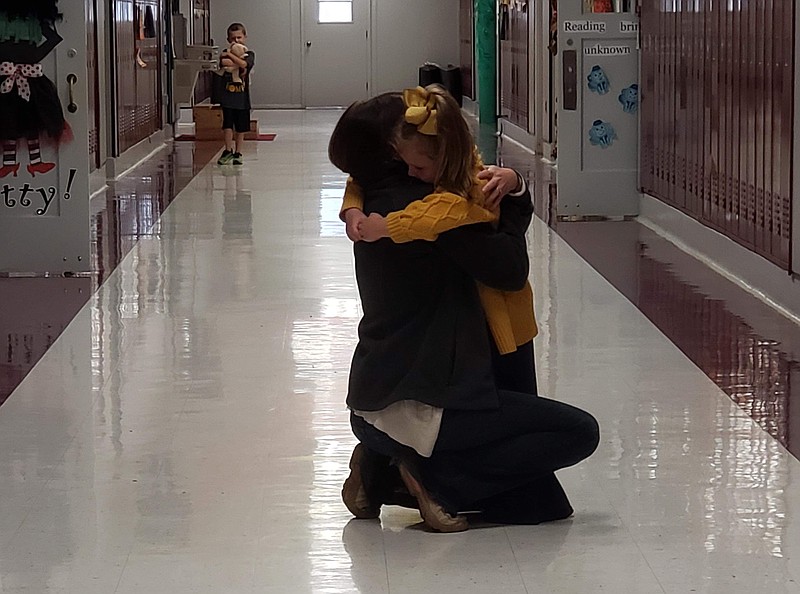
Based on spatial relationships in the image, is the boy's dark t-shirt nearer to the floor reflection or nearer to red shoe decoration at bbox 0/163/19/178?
the floor reflection

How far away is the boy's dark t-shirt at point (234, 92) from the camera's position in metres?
14.4

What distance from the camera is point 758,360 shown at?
5.75 metres

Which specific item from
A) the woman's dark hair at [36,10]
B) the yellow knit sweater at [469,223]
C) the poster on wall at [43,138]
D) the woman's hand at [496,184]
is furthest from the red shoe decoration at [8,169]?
the woman's hand at [496,184]

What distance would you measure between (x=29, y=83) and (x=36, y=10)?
0.39m

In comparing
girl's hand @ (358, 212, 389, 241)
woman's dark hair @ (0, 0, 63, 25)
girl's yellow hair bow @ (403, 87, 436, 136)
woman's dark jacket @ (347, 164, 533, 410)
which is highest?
woman's dark hair @ (0, 0, 63, 25)

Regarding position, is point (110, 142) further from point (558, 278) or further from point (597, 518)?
point (597, 518)

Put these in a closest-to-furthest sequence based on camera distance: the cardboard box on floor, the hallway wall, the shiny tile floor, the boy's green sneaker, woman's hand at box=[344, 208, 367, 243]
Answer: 1. the shiny tile floor
2. woman's hand at box=[344, 208, 367, 243]
3. the boy's green sneaker
4. the cardboard box on floor
5. the hallway wall

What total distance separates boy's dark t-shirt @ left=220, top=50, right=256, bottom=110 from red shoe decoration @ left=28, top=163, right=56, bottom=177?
6813mm

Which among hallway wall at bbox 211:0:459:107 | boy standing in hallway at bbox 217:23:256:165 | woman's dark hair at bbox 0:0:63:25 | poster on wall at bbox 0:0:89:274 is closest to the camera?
woman's dark hair at bbox 0:0:63:25

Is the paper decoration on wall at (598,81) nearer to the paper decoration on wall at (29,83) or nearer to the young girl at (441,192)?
the paper decoration on wall at (29,83)

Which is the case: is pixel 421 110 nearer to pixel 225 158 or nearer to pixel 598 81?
pixel 598 81

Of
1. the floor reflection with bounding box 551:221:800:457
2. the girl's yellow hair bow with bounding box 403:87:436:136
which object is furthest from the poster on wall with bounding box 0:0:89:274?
the girl's yellow hair bow with bounding box 403:87:436:136

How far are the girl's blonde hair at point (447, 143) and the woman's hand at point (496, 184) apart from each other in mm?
42

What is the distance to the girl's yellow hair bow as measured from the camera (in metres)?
3.49
